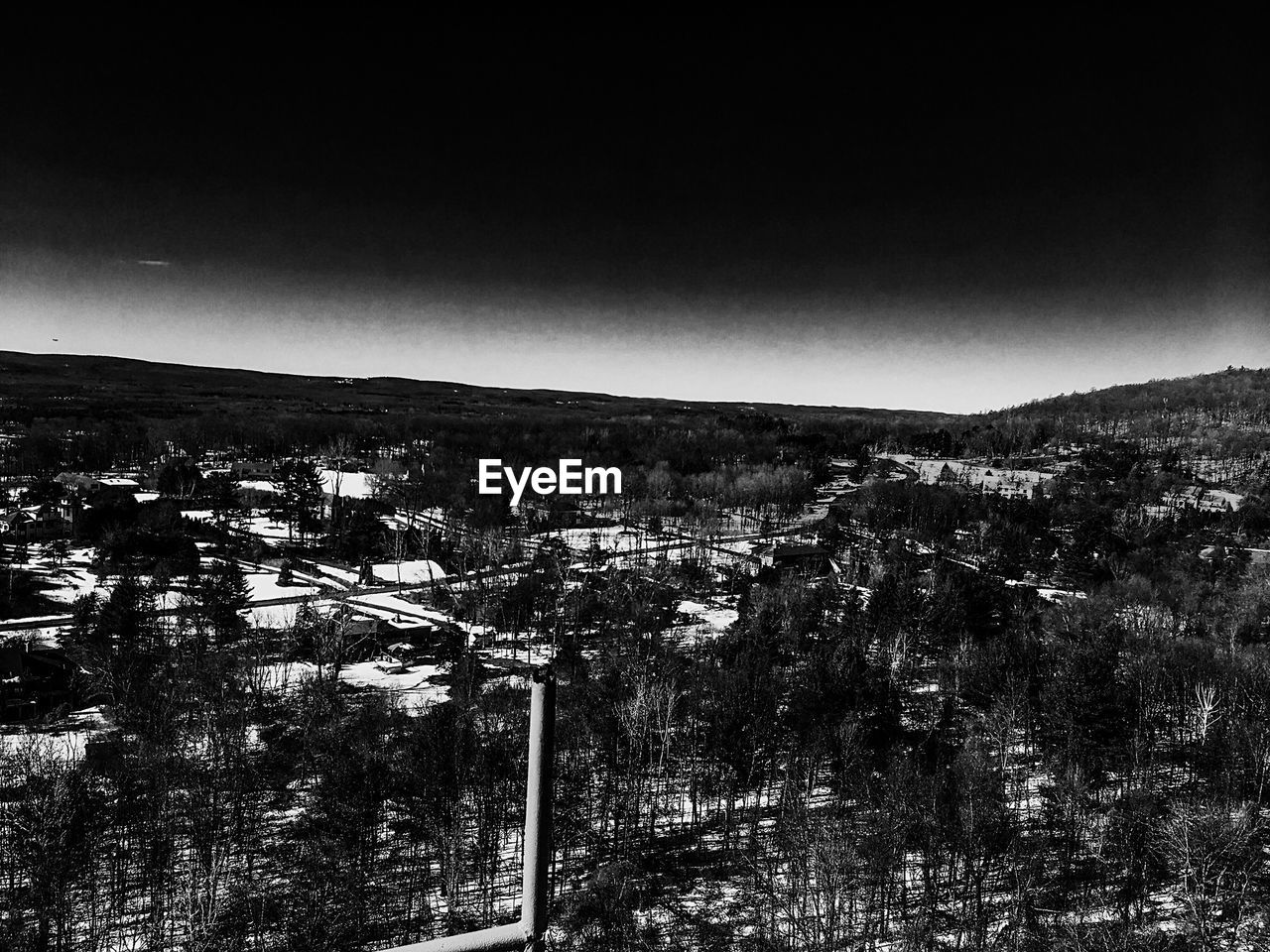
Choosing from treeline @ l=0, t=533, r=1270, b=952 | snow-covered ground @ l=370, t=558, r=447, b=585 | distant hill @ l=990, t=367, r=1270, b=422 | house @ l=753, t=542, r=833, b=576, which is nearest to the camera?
treeline @ l=0, t=533, r=1270, b=952

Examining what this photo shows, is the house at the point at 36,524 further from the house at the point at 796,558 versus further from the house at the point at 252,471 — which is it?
the house at the point at 796,558

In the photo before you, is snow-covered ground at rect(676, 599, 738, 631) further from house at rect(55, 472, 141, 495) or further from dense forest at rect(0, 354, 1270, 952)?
house at rect(55, 472, 141, 495)

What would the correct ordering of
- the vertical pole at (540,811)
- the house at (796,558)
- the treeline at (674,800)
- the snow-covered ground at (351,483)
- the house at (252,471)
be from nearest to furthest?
1. the vertical pole at (540,811)
2. the treeline at (674,800)
3. the house at (796,558)
4. the house at (252,471)
5. the snow-covered ground at (351,483)

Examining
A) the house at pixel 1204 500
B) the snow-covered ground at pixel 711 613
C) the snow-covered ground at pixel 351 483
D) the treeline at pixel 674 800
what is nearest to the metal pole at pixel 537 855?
the treeline at pixel 674 800

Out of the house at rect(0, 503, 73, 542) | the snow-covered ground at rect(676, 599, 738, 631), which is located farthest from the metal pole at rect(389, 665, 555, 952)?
the house at rect(0, 503, 73, 542)

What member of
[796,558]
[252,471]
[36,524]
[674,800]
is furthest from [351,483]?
[674,800]

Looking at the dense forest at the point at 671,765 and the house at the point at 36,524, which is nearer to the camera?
the dense forest at the point at 671,765
